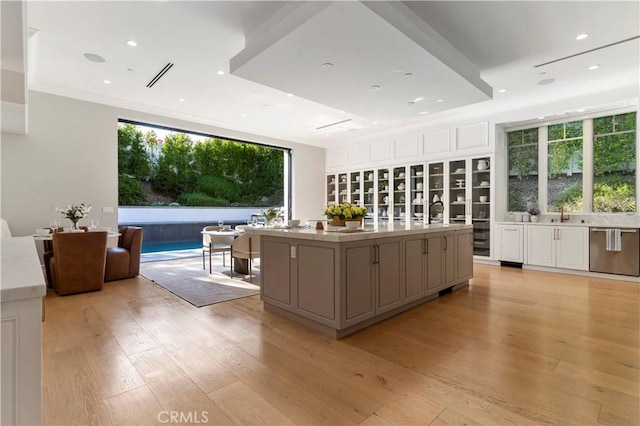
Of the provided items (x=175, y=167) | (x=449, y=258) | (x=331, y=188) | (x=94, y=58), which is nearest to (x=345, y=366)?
(x=449, y=258)

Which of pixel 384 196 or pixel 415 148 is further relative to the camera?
pixel 384 196

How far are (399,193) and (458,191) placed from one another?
1386 millimetres

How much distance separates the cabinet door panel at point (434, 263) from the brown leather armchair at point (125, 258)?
4.32 m

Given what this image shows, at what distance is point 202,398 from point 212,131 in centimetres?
611

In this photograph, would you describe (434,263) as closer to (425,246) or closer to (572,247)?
(425,246)

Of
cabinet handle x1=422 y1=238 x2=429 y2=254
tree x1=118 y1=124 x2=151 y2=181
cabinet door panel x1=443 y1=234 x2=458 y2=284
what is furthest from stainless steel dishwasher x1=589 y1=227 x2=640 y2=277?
tree x1=118 y1=124 x2=151 y2=181

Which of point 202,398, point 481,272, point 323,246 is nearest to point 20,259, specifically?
point 202,398

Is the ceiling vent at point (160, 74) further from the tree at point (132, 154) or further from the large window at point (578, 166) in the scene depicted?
the tree at point (132, 154)

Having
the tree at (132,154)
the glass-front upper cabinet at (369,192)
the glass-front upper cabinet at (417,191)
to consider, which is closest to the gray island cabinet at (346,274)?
the glass-front upper cabinet at (417,191)

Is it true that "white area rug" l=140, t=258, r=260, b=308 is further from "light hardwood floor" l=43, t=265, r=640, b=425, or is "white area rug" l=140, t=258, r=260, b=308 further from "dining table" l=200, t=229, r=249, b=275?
"light hardwood floor" l=43, t=265, r=640, b=425

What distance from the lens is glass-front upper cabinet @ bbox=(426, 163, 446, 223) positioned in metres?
6.71

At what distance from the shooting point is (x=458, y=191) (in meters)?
Result: 6.50

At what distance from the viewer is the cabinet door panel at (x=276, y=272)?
9.93ft

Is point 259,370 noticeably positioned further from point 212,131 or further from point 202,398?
point 212,131
